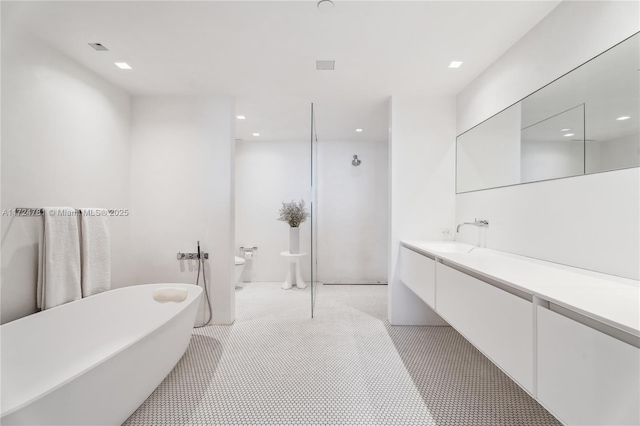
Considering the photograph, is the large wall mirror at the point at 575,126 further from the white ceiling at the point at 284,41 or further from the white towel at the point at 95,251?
the white towel at the point at 95,251

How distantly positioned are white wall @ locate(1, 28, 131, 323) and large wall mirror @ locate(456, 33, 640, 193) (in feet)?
11.2

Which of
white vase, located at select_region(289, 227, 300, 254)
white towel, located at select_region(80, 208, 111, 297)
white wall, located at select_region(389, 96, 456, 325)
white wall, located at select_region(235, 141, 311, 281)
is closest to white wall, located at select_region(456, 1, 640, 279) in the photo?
white wall, located at select_region(389, 96, 456, 325)

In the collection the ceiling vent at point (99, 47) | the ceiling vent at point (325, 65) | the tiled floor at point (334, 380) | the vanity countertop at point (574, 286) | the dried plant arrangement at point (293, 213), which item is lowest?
the tiled floor at point (334, 380)

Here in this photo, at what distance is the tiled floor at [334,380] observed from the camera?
1645 millimetres

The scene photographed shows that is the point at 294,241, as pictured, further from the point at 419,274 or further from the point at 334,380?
the point at 334,380

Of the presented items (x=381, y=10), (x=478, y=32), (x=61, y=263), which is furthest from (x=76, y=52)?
(x=478, y=32)

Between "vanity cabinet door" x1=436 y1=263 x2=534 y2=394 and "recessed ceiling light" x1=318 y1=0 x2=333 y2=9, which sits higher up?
"recessed ceiling light" x1=318 y1=0 x2=333 y2=9

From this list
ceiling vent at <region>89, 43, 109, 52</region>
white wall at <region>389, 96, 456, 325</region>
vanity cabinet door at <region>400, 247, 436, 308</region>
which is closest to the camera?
ceiling vent at <region>89, 43, 109, 52</region>

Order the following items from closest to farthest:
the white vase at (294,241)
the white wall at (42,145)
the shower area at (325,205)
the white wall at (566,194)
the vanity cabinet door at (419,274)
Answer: the white wall at (566,194), the white wall at (42,145), the vanity cabinet door at (419,274), the white vase at (294,241), the shower area at (325,205)

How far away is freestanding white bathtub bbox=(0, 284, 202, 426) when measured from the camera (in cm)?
120

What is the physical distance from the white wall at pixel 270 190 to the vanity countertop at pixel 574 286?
3.28m

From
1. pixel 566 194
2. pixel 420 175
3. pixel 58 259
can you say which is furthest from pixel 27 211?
pixel 566 194

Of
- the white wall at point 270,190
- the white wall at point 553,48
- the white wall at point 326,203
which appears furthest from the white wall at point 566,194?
the white wall at point 270,190

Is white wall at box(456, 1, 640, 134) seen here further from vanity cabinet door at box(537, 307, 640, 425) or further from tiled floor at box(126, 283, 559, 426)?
tiled floor at box(126, 283, 559, 426)
